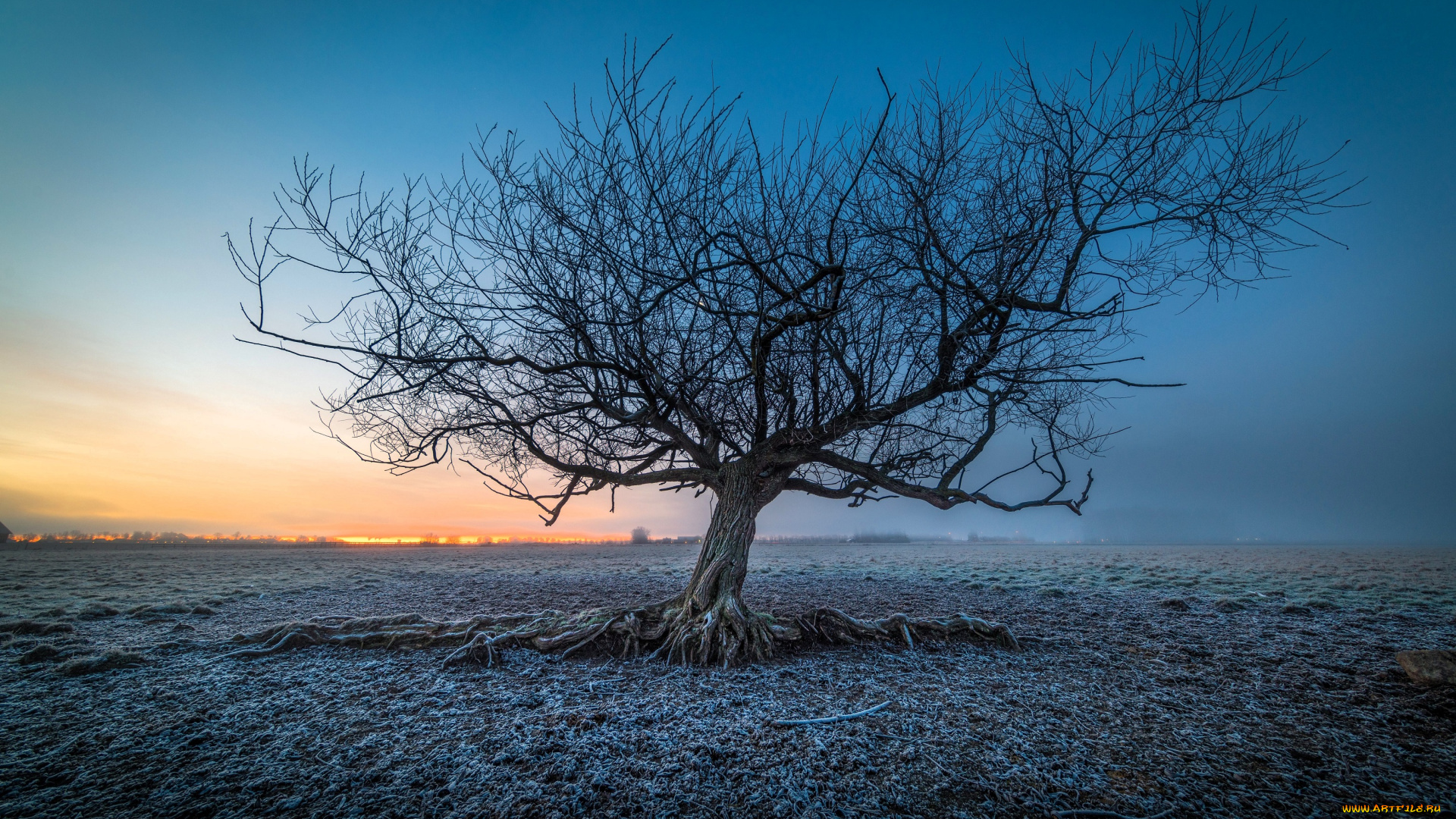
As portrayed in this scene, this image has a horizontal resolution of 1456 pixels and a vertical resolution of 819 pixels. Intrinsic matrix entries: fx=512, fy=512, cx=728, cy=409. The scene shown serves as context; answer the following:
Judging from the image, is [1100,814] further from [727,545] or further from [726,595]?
[727,545]

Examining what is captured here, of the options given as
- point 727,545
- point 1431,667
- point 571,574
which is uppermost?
point 727,545

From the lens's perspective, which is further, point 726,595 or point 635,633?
point 726,595

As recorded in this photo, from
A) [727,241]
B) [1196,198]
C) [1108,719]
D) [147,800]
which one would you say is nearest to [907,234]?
[727,241]

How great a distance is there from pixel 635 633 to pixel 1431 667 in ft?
24.3

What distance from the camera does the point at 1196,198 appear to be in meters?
4.91

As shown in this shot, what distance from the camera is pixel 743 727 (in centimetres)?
372

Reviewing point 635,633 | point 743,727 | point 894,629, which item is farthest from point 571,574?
point 743,727

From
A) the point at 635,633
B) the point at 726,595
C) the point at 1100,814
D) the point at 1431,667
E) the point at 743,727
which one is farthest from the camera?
the point at 726,595

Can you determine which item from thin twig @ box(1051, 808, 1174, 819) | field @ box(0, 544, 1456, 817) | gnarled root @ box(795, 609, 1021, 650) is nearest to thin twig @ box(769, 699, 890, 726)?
field @ box(0, 544, 1456, 817)

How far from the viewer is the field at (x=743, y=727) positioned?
2.91 meters

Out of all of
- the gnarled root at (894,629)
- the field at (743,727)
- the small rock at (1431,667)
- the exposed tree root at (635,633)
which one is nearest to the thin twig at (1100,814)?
the field at (743,727)

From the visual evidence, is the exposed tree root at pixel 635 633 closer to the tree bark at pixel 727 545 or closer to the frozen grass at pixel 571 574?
the tree bark at pixel 727 545

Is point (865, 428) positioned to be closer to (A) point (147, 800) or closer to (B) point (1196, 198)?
(B) point (1196, 198)

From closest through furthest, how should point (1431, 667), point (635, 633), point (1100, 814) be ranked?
point (1100, 814)
point (1431, 667)
point (635, 633)
